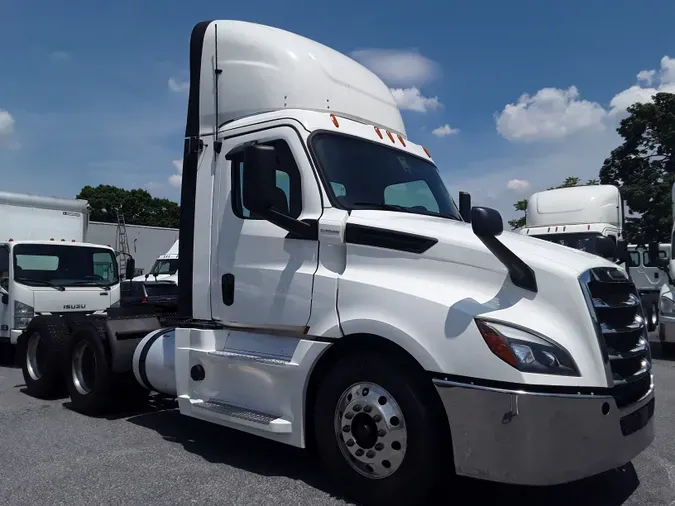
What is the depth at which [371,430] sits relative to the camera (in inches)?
153

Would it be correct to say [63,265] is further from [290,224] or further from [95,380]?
[290,224]

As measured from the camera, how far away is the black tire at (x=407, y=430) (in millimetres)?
3656

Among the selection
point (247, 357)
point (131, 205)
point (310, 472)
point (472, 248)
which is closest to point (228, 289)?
point (247, 357)

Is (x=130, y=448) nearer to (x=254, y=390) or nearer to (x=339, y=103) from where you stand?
(x=254, y=390)

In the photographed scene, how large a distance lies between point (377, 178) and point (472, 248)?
124 centimetres

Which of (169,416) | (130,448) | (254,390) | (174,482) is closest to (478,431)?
(254,390)

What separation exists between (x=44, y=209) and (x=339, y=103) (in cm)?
906

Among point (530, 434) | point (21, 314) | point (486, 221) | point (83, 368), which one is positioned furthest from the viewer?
point (21, 314)

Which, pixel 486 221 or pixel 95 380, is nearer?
pixel 486 221

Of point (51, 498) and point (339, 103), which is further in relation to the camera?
point (339, 103)

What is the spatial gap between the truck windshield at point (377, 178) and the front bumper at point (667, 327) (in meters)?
7.08

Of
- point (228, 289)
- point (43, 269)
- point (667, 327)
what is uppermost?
point (43, 269)

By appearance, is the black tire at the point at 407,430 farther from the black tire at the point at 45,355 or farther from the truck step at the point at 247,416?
the black tire at the point at 45,355

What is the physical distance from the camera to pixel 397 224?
4.22m
